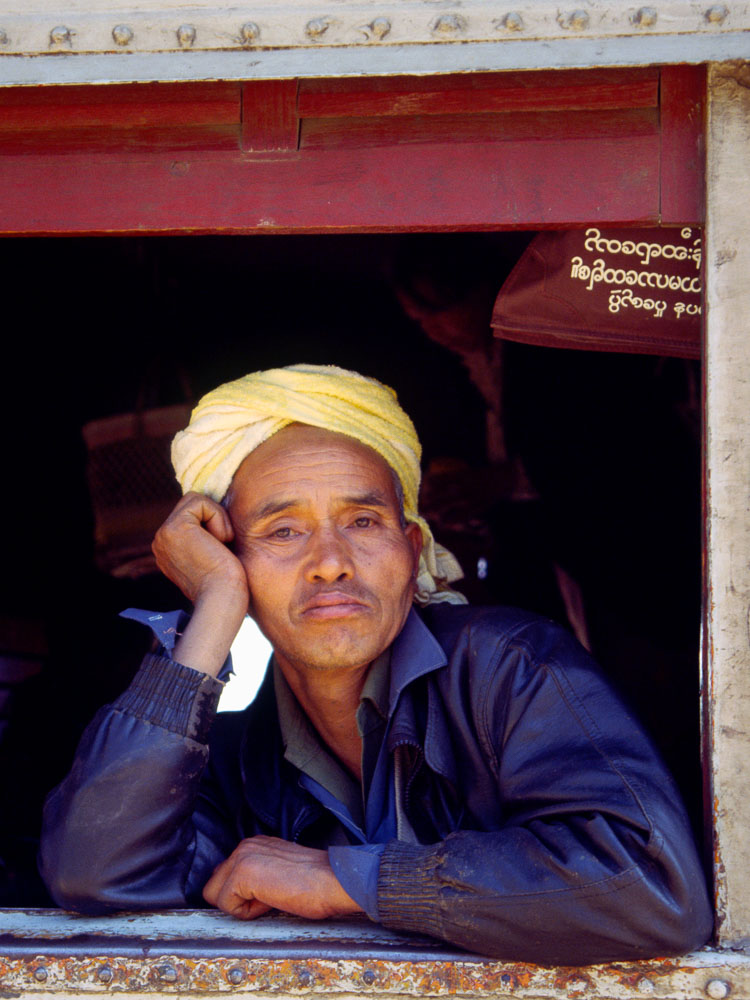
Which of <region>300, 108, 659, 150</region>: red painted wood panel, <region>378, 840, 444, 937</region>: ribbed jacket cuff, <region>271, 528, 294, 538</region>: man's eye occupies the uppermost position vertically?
<region>300, 108, 659, 150</region>: red painted wood panel

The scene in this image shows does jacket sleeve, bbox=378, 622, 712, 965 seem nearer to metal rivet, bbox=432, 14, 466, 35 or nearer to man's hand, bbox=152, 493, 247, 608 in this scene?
man's hand, bbox=152, 493, 247, 608

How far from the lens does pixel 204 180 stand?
196 cm

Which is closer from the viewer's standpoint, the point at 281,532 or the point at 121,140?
the point at 121,140

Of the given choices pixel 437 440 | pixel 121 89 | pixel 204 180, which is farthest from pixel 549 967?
pixel 437 440

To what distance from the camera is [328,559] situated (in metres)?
2.41

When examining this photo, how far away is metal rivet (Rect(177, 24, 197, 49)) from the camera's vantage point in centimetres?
180

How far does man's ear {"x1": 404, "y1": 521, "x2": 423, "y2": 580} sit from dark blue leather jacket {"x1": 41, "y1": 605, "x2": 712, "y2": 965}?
294 millimetres

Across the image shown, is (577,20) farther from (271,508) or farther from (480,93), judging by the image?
(271,508)

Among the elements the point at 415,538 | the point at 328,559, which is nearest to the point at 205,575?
the point at 328,559

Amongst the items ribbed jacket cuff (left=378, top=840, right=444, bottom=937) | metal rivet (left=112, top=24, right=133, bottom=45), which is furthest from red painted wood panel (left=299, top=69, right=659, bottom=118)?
ribbed jacket cuff (left=378, top=840, right=444, bottom=937)

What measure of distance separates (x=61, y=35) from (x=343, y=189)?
1.91 feet

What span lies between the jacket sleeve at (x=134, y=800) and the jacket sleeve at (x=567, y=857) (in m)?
0.48

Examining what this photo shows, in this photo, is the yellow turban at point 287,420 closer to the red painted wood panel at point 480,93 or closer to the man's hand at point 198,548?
the man's hand at point 198,548

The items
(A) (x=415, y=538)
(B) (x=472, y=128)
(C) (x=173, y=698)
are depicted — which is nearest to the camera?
(B) (x=472, y=128)
